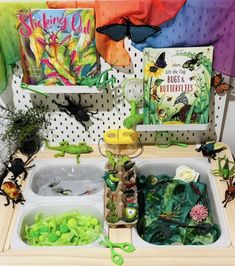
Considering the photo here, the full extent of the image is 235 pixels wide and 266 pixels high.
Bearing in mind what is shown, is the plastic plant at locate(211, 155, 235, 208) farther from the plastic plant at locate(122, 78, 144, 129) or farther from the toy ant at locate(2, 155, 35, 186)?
the toy ant at locate(2, 155, 35, 186)

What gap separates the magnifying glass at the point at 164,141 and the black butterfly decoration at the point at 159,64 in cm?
26

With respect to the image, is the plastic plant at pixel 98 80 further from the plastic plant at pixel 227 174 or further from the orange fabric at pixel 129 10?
the plastic plant at pixel 227 174

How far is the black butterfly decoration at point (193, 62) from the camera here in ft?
4.16

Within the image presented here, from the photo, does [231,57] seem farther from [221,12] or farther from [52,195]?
[52,195]

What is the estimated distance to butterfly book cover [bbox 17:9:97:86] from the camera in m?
1.20

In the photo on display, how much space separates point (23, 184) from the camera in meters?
1.33

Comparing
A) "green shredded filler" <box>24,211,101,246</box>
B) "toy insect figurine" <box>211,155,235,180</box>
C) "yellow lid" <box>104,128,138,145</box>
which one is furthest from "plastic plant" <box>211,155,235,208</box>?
"green shredded filler" <box>24,211,101,246</box>

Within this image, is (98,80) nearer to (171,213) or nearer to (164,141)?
(164,141)

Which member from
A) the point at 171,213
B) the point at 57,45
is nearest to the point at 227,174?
the point at 171,213

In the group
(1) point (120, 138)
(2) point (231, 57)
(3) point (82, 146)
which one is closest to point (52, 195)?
(3) point (82, 146)

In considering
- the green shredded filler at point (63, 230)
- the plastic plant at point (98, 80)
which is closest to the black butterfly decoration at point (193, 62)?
the plastic plant at point (98, 80)

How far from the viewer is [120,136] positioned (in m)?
1.42

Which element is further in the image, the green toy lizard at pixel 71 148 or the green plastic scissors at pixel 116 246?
the green toy lizard at pixel 71 148

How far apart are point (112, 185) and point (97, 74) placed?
0.36 metres
